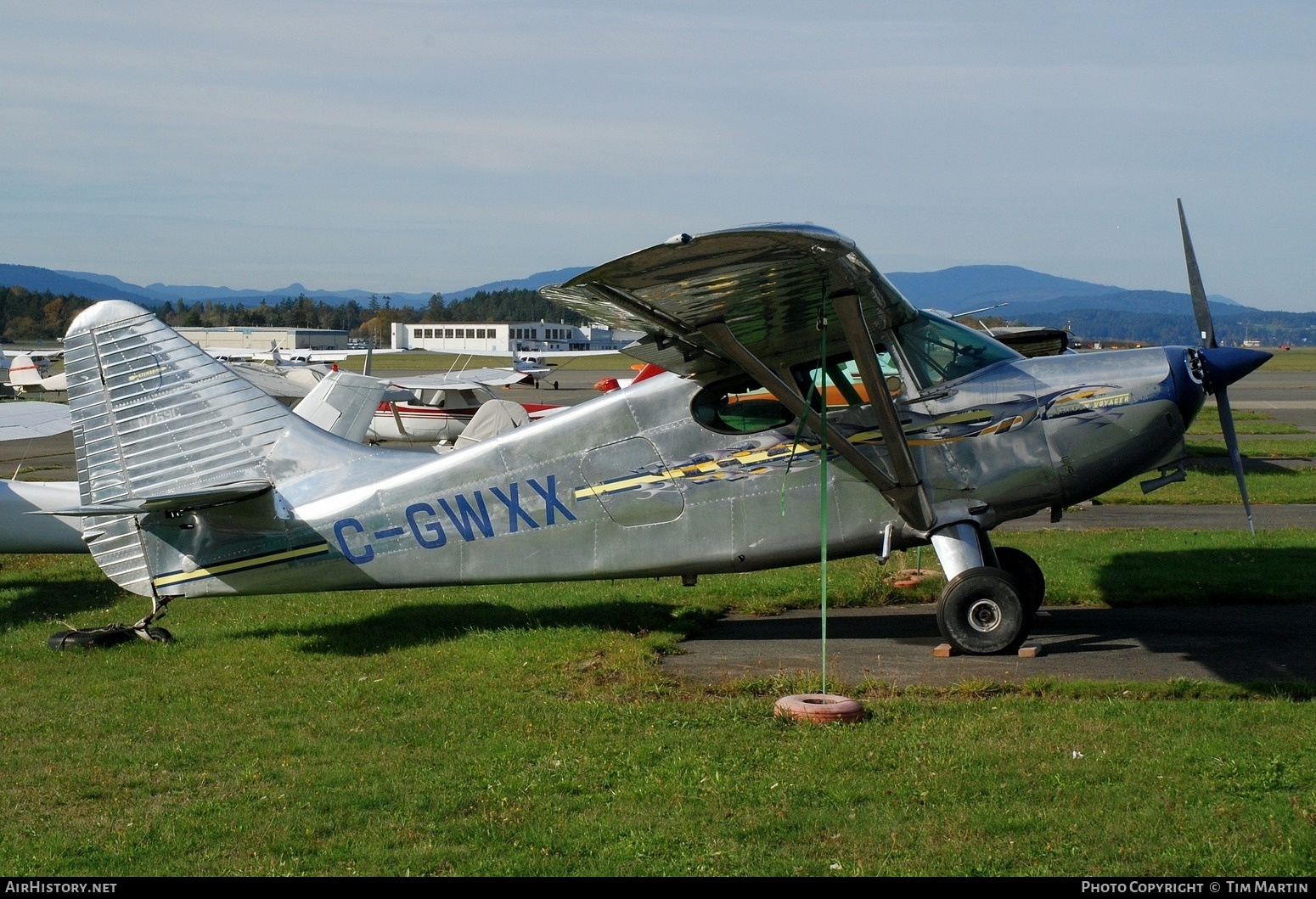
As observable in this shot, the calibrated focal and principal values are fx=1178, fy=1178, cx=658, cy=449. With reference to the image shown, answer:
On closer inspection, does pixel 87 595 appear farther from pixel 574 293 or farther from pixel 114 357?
pixel 574 293

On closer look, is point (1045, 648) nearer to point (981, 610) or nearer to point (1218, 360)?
point (981, 610)

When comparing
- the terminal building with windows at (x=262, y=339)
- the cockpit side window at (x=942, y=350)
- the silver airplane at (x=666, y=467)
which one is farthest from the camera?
the terminal building with windows at (x=262, y=339)

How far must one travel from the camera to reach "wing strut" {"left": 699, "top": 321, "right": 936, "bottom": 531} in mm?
7609

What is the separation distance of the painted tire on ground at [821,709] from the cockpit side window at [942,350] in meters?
2.82

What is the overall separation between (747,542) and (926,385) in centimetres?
177

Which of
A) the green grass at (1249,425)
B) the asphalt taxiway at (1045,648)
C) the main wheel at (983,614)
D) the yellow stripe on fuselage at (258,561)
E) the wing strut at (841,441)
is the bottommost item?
the asphalt taxiway at (1045,648)

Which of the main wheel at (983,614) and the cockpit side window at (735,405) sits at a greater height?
the cockpit side window at (735,405)

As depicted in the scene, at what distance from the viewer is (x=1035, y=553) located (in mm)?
12742

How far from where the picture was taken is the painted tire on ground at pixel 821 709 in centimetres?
671

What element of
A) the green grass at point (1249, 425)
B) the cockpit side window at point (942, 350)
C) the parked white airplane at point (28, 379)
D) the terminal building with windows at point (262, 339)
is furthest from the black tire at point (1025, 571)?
the terminal building with windows at point (262, 339)

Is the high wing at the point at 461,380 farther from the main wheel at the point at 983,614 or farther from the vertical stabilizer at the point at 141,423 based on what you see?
the main wheel at the point at 983,614

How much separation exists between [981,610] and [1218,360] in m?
2.66

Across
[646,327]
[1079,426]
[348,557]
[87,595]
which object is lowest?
[87,595]
